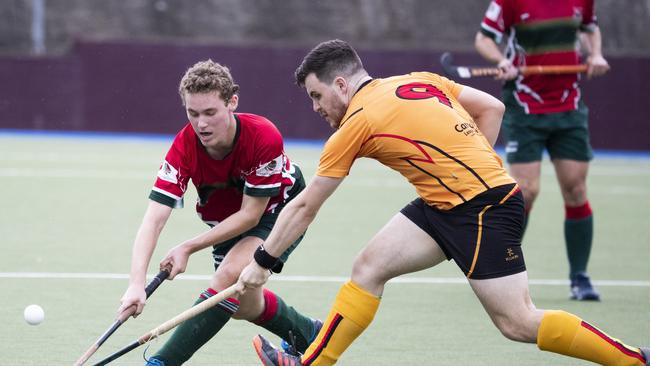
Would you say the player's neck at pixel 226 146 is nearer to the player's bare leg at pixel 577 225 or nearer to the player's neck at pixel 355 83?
the player's neck at pixel 355 83

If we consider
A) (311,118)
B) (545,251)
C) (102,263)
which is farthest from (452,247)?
(311,118)

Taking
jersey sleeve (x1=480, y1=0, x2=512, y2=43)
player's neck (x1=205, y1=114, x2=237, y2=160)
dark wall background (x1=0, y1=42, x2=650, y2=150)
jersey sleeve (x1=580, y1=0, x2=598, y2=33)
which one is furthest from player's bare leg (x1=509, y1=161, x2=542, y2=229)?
dark wall background (x1=0, y1=42, x2=650, y2=150)

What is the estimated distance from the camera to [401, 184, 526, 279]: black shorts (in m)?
3.87

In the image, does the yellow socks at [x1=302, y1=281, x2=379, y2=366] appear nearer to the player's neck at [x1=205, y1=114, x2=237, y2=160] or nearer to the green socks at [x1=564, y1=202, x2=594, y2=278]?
the player's neck at [x1=205, y1=114, x2=237, y2=160]

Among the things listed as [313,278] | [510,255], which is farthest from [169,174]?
[313,278]

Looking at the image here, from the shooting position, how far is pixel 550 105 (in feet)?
20.2

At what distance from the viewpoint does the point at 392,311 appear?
5.66 metres

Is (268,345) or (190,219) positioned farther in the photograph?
(190,219)

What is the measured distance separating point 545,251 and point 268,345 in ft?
12.9

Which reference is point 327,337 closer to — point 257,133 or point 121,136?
point 257,133

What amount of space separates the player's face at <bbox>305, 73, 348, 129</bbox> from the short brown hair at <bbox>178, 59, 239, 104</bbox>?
0.40 m

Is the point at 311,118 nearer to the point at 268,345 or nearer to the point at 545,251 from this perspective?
the point at 545,251

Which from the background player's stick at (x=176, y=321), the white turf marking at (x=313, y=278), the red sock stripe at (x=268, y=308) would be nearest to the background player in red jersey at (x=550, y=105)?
the white turf marking at (x=313, y=278)

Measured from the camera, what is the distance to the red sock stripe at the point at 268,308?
467 cm
